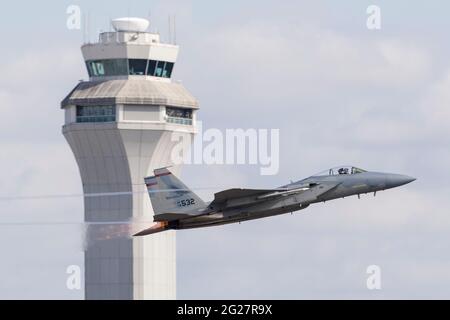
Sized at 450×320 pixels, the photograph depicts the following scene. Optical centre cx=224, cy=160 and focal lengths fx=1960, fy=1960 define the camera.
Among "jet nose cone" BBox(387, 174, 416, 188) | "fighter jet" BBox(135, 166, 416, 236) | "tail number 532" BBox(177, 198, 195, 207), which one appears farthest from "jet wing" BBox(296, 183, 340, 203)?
"tail number 532" BBox(177, 198, 195, 207)

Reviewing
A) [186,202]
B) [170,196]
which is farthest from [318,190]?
[170,196]

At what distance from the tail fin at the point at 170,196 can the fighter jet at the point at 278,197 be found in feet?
5.82

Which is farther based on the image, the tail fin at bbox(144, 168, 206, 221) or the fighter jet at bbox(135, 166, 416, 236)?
the tail fin at bbox(144, 168, 206, 221)

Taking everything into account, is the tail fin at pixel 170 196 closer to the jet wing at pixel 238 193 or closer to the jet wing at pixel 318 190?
the jet wing at pixel 238 193

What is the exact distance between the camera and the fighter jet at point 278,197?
116 meters

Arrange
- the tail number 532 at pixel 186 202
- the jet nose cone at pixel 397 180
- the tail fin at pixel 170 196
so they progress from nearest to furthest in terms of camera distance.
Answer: the jet nose cone at pixel 397 180, the tail fin at pixel 170 196, the tail number 532 at pixel 186 202

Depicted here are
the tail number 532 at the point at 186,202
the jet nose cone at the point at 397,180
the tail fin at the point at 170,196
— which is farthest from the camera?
the tail number 532 at the point at 186,202

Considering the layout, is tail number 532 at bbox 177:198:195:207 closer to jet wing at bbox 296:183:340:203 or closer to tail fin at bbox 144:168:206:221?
tail fin at bbox 144:168:206:221

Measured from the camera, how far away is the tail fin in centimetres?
12106

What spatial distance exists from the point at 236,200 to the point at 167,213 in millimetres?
4824

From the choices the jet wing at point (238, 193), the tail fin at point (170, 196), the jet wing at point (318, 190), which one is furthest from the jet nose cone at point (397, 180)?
the tail fin at point (170, 196)

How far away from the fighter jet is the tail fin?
5.82ft
